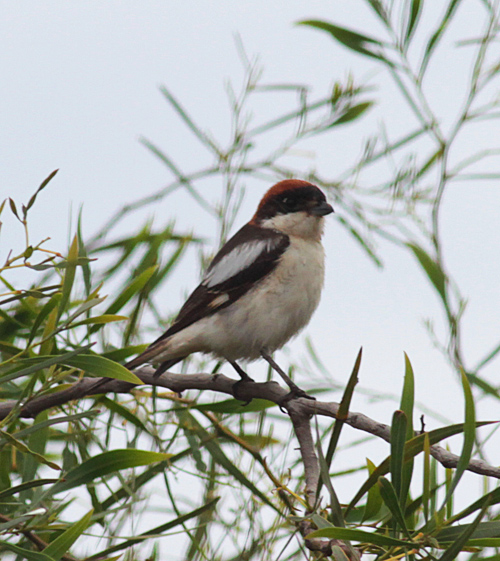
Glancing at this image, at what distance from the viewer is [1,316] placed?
4.97 feet

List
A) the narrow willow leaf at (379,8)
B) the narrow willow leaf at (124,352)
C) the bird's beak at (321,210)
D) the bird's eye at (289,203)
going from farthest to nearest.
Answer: the bird's eye at (289,203), the bird's beak at (321,210), the narrow willow leaf at (379,8), the narrow willow leaf at (124,352)

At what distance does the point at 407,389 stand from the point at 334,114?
1.22 m

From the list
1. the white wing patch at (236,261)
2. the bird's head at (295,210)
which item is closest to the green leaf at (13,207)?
the white wing patch at (236,261)

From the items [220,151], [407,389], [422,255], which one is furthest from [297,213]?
[407,389]

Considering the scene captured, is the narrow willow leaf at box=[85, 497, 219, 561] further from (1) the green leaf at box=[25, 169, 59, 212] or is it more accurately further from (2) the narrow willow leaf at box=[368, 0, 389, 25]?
(2) the narrow willow leaf at box=[368, 0, 389, 25]

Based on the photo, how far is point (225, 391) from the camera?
1.62 metres

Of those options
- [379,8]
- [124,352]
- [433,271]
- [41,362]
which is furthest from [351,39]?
[41,362]

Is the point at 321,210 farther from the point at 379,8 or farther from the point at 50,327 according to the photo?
the point at 50,327

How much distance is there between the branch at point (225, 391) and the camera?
3.62 ft

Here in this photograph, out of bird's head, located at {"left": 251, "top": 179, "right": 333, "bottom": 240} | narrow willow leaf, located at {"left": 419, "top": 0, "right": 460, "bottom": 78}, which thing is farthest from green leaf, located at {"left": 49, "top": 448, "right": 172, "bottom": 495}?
bird's head, located at {"left": 251, "top": 179, "right": 333, "bottom": 240}

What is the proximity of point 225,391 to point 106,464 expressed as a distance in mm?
620

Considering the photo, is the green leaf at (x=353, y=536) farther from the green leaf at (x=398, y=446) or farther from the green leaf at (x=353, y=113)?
the green leaf at (x=353, y=113)

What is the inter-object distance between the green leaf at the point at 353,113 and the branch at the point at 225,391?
Result: 73cm

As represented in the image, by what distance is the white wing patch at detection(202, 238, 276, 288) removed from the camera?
8.66 ft
